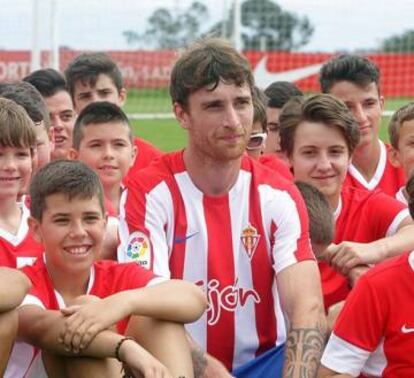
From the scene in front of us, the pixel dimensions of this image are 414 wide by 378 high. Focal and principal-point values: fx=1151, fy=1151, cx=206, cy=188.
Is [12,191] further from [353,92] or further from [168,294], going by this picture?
[353,92]

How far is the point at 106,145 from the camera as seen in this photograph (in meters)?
6.30

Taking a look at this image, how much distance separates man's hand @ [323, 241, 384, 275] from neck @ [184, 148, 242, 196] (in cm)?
58

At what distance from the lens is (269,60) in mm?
27141

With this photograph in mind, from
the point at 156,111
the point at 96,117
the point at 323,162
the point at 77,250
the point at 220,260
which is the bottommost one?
the point at 156,111

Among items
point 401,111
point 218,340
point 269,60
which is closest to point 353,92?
point 401,111

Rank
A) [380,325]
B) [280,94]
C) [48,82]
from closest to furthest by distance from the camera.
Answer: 1. [380,325]
2. [48,82]
3. [280,94]

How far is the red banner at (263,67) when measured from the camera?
23906 millimetres

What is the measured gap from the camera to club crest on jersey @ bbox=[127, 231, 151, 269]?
15.3ft

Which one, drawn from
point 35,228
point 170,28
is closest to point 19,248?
point 35,228

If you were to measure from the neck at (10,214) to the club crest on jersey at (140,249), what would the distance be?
52cm

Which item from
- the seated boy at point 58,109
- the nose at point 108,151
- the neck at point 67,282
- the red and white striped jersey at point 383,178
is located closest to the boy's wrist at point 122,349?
the neck at point 67,282

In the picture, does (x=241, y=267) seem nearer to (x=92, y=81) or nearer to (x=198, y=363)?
(x=198, y=363)

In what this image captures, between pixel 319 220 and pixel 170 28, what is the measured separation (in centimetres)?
2217

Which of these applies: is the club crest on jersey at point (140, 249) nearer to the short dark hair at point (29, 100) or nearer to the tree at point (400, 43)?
the short dark hair at point (29, 100)
